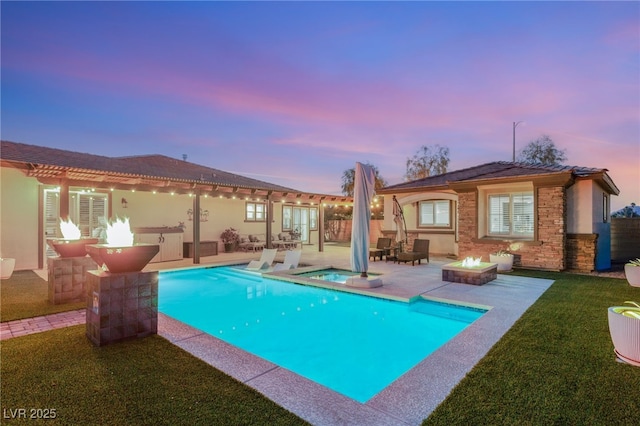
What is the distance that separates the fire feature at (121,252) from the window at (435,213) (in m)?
13.7

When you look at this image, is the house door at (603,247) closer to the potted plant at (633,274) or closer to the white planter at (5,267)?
the potted plant at (633,274)

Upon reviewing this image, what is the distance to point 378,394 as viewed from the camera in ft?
9.87

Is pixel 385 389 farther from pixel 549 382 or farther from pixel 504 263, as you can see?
pixel 504 263

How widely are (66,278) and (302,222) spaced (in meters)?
16.7

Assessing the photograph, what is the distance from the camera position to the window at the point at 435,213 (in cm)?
1534

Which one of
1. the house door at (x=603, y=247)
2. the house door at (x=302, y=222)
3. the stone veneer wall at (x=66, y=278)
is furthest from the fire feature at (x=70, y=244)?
the house door at (x=302, y=222)

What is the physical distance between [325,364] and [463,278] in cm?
549

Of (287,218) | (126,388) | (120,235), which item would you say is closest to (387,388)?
(126,388)

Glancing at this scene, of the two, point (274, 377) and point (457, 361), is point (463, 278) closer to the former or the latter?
point (457, 361)

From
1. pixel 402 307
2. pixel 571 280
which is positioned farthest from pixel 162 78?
pixel 571 280

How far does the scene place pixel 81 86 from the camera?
483 inches

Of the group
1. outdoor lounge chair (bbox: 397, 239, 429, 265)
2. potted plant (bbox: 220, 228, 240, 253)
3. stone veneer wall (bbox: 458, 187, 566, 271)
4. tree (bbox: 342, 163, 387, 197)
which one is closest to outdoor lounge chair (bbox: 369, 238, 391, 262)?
outdoor lounge chair (bbox: 397, 239, 429, 265)

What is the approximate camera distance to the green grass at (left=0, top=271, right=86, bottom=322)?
18.2ft

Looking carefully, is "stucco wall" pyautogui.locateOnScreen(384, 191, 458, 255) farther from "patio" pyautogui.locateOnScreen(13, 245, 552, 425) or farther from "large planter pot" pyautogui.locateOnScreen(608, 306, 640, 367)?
"large planter pot" pyautogui.locateOnScreen(608, 306, 640, 367)
